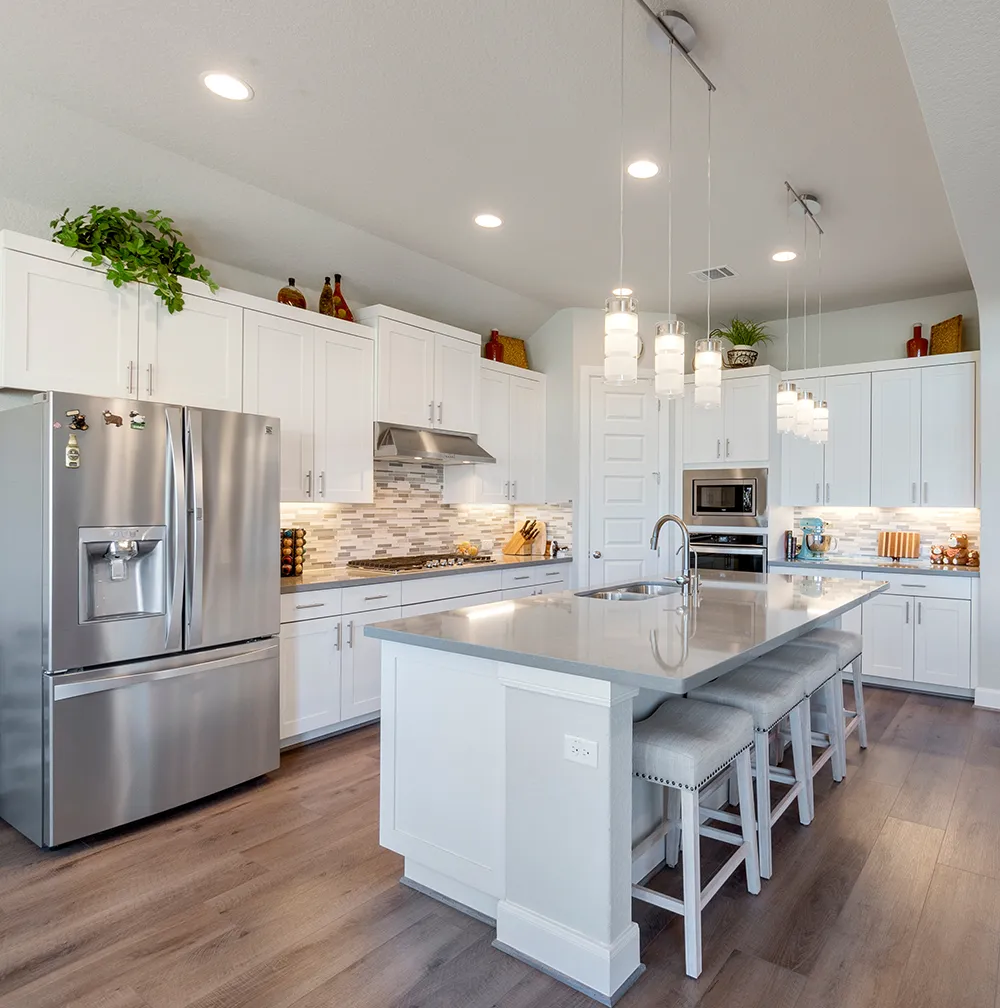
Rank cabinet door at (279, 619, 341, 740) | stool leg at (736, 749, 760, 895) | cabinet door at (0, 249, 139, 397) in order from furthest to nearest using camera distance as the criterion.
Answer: cabinet door at (279, 619, 341, 740), cabinet door at (0, 249, 139, 397), stool leg at (736, 749, 760, 895)

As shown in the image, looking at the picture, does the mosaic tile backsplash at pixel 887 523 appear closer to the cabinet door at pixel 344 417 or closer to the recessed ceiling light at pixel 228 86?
the cabinet door at pixel 344 417

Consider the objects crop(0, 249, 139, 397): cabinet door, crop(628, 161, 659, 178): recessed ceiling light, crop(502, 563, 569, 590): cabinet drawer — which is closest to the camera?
crop(0, 249, 139, 397): cabinet door

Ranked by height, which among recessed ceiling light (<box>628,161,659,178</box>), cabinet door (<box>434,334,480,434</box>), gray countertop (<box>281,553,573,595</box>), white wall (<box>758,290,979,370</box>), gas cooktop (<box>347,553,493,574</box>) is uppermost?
recessed ceiling light (<box>628,161,659,178</box>)

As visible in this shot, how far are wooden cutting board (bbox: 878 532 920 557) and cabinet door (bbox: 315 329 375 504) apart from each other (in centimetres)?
382

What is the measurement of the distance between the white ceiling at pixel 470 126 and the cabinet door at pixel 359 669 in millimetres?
2097

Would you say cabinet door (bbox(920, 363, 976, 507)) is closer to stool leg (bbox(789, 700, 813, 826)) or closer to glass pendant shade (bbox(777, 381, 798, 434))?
glass pendant shade (bbox(777, 381, 798, 434))

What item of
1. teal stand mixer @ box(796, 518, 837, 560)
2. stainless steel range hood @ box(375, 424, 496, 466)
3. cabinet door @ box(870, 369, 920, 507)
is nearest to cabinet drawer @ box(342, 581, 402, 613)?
stainless steel range hood @ box(375, 424, 496, 466)

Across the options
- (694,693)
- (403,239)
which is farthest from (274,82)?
(694,693)

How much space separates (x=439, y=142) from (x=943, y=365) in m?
3.87

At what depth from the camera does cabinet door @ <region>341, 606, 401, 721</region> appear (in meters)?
3.82

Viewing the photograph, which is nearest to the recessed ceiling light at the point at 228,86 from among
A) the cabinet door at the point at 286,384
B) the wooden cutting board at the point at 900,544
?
the cabinet door at the point at 286,384

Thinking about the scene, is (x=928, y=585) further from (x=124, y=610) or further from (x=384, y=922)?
(x=124, y=610)

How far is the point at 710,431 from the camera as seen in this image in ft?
18.3

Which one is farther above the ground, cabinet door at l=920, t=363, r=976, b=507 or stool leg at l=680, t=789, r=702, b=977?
cabinet door at l=920, t=363, r=976, b=507
